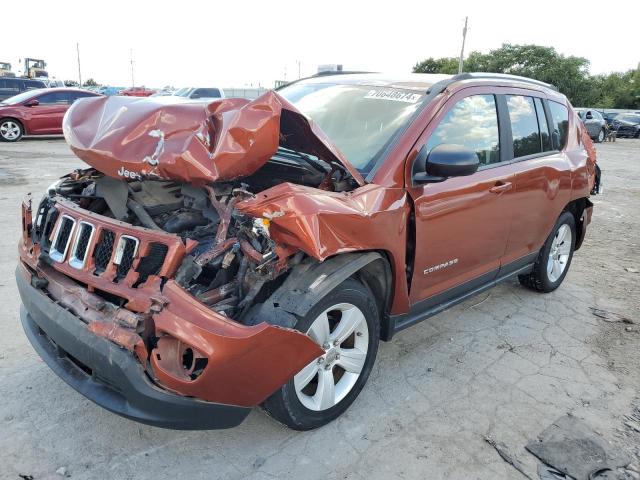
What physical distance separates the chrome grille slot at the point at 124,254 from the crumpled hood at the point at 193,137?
1.11ft

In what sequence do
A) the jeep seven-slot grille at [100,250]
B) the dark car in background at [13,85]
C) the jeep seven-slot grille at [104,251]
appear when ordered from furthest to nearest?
the dark car in background at [13,85] → the jeep seven-slot grille at [104,251] → the jeep seven-slot grille at [100,250]

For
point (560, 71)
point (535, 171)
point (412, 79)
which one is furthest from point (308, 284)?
point (560, 71)

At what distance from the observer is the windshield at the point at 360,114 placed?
10.3ft

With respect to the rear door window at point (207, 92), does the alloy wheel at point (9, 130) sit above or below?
below

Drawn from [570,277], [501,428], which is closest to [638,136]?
[570,277]

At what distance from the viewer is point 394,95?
3.46 m

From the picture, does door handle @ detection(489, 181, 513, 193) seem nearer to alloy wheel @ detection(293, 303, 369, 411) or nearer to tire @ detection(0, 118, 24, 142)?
alloy wheel @ detection(293, 303, 369, 411)

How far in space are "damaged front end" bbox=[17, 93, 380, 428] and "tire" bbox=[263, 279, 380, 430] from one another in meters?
0.20

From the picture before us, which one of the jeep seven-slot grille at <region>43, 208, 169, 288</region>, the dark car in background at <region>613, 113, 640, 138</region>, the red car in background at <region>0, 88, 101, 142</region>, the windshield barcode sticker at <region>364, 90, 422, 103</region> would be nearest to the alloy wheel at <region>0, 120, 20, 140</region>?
the red car in background at <region>0, 88, 101, 142</region>

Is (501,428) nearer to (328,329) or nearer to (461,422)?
(461,422)

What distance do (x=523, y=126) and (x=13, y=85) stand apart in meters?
21.1

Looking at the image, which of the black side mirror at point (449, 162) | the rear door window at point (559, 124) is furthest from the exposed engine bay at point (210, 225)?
the rear door window at point (559, 124)

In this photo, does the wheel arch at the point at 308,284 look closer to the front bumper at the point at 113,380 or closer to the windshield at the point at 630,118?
the front bumper at the point at 113,380

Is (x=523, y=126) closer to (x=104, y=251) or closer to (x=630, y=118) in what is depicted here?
(x=104, y=251)
